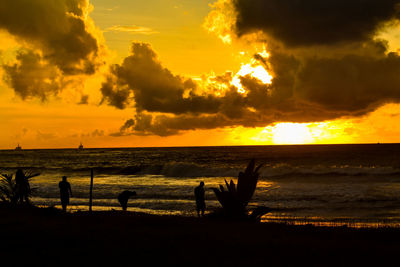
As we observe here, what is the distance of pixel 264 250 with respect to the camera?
26.6ft

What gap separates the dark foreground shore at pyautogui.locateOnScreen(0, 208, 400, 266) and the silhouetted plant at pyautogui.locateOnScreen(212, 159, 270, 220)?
3.87 feet

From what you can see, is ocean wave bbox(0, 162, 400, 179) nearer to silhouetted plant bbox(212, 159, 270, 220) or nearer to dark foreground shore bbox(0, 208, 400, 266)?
silhouetted plant bbox(212, 159, 270, 220)

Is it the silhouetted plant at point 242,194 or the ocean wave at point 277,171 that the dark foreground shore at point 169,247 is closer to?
the silhouetted plant at point 242,194

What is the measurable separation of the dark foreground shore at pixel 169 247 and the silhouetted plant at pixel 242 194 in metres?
1.18

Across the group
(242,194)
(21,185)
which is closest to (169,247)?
(242,194)

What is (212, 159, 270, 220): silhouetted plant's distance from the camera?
1271 centimetres

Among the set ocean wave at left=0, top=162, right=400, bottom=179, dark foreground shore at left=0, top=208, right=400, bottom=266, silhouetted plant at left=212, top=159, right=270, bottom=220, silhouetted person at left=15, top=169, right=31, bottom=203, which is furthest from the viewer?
ocean wave at left=0, top=162, right=400, bottom=179

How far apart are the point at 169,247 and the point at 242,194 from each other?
508cm

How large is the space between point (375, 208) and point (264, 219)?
7319 millimetres

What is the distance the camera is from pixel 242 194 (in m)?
12.8

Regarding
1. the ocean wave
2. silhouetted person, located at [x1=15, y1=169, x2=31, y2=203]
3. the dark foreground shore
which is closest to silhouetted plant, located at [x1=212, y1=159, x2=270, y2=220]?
the dark foreground shore

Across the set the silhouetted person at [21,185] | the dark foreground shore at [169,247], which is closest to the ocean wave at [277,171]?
the silhouetted person at [21,185]

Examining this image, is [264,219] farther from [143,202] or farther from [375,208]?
[143,202]

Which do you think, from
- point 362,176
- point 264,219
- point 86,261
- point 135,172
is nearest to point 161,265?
point 86,261
